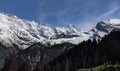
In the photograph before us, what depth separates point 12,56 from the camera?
466 feet

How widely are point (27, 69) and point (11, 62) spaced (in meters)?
45.8

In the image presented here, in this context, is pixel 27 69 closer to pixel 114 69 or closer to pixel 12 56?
pixel 12 56

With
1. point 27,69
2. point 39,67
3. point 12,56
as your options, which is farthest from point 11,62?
point 39,67

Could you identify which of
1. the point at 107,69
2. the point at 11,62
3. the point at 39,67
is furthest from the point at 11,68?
the point at 39,67

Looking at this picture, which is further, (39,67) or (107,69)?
(39,67)

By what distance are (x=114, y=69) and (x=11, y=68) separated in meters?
49.9

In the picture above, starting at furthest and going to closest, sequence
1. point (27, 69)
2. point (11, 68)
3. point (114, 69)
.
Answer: point (27, 69)
point (114, 69)
point (11, 68)

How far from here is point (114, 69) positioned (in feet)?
493

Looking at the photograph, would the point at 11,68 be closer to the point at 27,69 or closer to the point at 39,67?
the point at 27,69

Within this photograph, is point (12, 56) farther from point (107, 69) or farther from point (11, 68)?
point (107, 69)

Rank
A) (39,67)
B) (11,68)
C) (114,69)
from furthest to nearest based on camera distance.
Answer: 1. (39,67)
2. (114,69)
3. (11,68)

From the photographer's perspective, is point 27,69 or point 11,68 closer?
point 11,68

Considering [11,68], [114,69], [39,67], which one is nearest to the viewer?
[11,68]

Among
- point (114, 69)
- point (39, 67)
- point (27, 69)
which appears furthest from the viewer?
point (39, 67)
